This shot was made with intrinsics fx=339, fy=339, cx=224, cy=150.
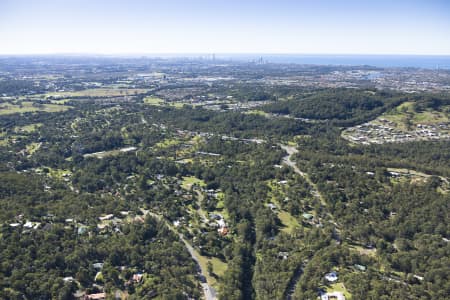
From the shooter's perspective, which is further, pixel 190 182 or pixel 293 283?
pixel 190 182

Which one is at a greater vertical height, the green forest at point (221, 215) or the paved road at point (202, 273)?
the green forest at point (221, 215)

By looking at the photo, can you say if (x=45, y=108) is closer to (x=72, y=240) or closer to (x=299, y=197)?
(x=72, y=240)

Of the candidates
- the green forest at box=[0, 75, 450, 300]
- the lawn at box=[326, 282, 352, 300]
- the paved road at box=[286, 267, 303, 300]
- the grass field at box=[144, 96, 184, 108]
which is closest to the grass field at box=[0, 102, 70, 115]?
the green forest at box=[0, 75, 450, 300]

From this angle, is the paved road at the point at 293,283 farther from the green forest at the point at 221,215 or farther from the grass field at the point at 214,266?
the grass field at the point at 214,266

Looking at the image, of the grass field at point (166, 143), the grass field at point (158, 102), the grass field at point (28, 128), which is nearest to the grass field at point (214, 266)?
the grass field at point (166, 143)

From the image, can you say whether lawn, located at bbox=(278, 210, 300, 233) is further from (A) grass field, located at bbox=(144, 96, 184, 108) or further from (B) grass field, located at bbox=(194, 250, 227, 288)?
(A) grass field, located at bbox=(144, 96, 184, 108)

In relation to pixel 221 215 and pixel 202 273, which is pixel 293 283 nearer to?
pixel 202 273

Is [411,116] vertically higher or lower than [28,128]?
higher

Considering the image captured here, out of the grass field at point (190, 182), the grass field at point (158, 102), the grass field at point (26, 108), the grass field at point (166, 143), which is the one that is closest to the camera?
the grass field at point (190, 182)

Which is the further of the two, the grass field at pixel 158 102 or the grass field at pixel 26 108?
the grass field at pixel 158 102

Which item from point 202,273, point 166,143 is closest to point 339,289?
point 202,273
